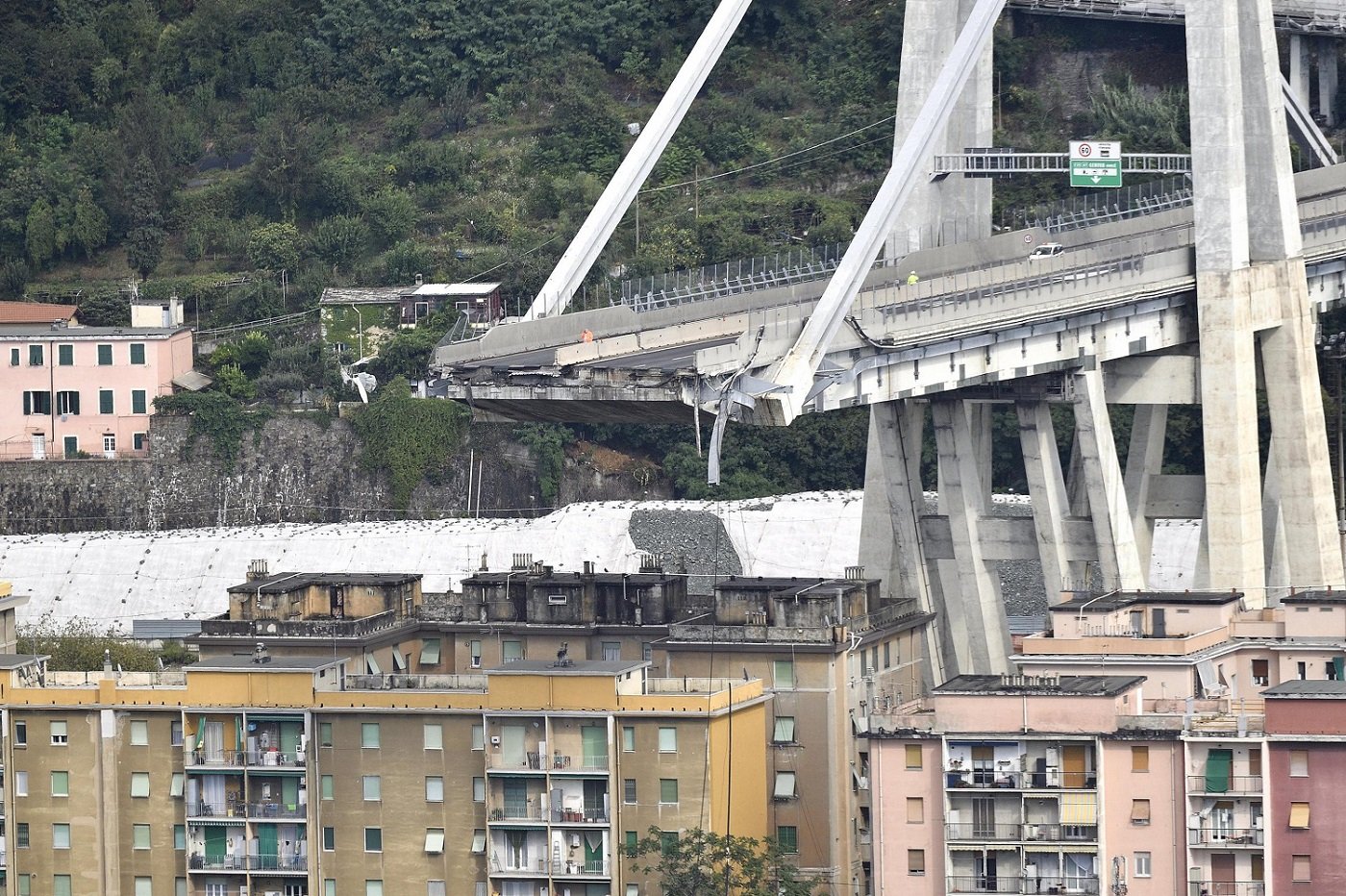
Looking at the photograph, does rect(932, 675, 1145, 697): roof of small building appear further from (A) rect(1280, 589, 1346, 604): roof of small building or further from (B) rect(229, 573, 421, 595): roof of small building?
(B) rect(229, 573, 421, 595): roof of small building

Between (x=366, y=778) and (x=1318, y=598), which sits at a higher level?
(x=1318, y=598)

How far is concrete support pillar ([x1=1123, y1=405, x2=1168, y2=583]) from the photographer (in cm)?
7031

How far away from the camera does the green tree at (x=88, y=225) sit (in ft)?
351

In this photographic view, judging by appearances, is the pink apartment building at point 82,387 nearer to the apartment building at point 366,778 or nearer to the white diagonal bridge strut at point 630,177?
the white diagonal bridge strut at point 630,177

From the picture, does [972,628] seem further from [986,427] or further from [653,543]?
[653,543]

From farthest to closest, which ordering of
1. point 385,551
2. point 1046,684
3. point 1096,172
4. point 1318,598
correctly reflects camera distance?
1. point 385,551
2. point 1096,172
3. point 1318,598
4. point 1046,684

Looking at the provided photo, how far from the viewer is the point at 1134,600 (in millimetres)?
58594

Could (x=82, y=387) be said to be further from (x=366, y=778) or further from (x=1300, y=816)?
(x=1300, y=816)

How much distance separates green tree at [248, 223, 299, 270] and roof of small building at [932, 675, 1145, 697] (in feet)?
171

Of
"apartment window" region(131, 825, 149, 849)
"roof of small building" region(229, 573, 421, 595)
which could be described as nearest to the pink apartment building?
"roof of small building" region(229, 573, 421, 595)

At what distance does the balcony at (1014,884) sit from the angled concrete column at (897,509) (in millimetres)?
16534

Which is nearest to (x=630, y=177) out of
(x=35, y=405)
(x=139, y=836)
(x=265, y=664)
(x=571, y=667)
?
(x=571, y=667)

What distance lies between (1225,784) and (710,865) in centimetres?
768

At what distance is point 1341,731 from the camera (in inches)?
1916
